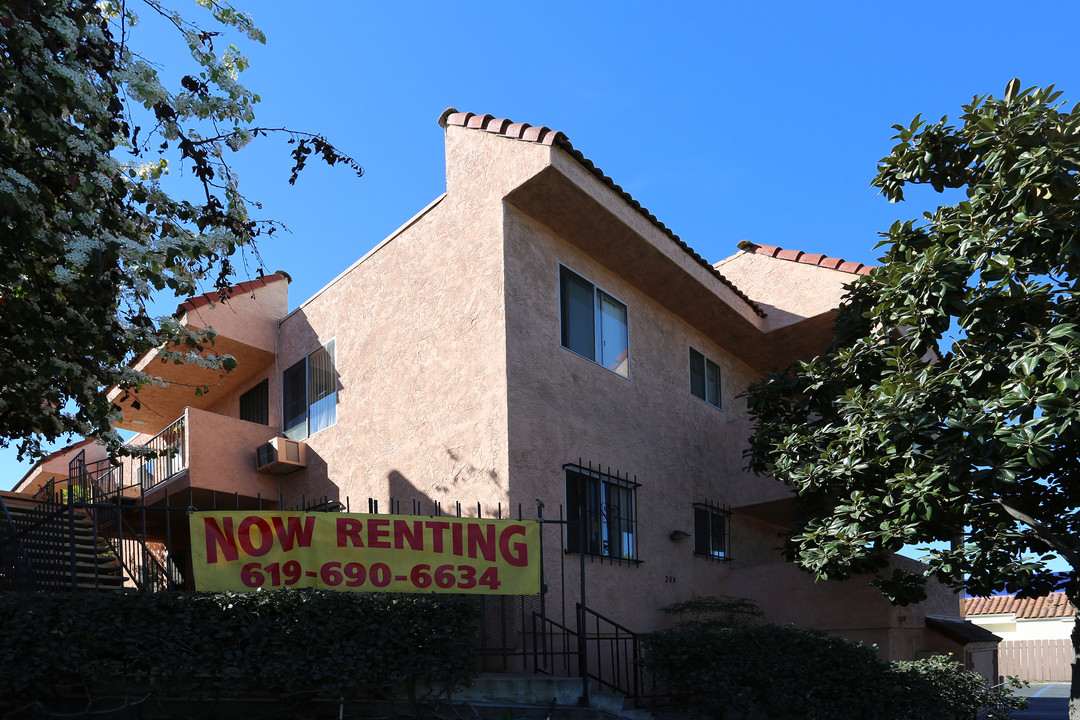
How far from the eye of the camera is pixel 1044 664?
1202 inches

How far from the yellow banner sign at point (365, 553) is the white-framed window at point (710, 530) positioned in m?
5.67

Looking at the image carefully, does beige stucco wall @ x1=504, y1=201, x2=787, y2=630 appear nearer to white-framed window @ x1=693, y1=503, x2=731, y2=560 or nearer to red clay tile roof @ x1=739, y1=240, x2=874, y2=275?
white-framed window @ x1=693, y1=503, x2=731, y2=560

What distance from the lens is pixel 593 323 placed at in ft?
44.4

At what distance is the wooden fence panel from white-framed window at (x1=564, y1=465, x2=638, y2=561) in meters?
22.8

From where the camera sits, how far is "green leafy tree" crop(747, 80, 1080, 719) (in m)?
8.49

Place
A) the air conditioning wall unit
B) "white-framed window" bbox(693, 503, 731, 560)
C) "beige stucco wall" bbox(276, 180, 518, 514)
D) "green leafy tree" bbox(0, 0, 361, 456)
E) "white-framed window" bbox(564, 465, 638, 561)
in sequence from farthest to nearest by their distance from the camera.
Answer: "white-framed window" bbox(693, 503, 731, 560), the air conditioning wall unit, "white-framed window" bbox(564, 465, 638, 561), "beige stucco wall" bbox(276, 180, 518, 514), "green leafy tree" bbox(0, 0, 361, 456)

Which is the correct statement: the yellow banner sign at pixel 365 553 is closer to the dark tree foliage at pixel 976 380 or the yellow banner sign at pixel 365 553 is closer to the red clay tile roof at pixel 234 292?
the dark tree foliage at pixel 976 380

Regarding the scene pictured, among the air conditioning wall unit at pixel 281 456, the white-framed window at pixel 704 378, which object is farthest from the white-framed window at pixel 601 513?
the air conditioning wall unit at pixel 281 456

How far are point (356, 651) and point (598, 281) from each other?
287 inches

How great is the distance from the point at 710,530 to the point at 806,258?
517cm

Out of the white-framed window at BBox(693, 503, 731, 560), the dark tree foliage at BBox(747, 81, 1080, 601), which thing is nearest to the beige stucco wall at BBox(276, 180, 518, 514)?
the dark tree foliage at BBox(747, 81, 1080, 601)

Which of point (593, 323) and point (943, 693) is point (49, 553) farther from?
point (943, 693)

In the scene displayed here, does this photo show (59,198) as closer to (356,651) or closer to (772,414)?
(356,651)

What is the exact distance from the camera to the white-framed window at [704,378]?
16.2 meters
